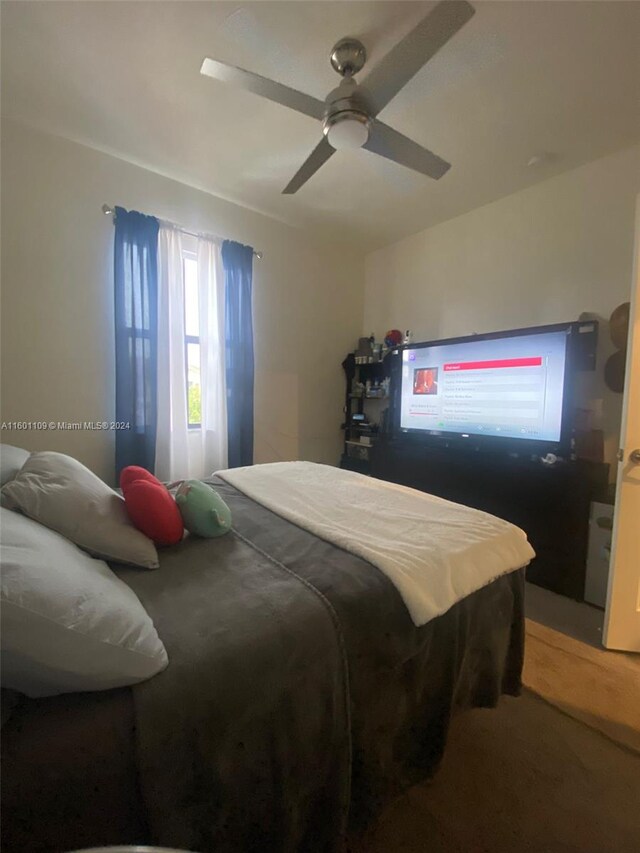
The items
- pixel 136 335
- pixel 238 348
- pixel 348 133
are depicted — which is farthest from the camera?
pixel 238 348

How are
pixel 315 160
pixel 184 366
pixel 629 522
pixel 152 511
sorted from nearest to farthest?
pixel 152 511 < pixel 629 522 < pixel 315 160 < pixel 184 366

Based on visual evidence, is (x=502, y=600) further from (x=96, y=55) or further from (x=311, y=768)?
(x=96, y=55)

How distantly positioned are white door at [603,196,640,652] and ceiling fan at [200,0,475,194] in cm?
116

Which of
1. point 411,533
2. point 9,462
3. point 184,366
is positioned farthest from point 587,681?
point 184,366

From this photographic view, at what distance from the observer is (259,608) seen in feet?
2.91

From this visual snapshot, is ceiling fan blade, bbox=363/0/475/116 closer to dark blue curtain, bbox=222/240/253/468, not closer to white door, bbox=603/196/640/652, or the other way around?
white door, bbox=603/196/640/652

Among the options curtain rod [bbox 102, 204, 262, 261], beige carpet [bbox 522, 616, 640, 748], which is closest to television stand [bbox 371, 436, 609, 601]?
beige carpet [bbox 522, 616, 640, 748]

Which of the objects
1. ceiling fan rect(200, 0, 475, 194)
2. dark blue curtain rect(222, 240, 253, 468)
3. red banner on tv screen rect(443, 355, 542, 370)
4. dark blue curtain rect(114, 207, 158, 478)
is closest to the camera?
ceiling fan rect(200, 0, 475, 194)

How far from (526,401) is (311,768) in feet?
7.92

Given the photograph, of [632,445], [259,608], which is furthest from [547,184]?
[259,608]

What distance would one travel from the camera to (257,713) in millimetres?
747

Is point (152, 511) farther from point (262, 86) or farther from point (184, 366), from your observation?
point (184, 366)

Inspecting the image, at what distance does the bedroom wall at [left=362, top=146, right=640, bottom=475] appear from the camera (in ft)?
7.81

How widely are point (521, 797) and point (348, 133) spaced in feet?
8.34
